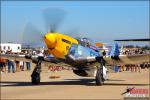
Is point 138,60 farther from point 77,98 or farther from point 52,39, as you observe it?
point 77,98

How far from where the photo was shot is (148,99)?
12.2m

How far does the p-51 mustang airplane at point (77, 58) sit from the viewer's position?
18484 mm

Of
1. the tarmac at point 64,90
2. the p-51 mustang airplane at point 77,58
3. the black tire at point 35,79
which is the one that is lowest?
the tarmac at point 64,90

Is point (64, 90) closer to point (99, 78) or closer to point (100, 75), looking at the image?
point (99, 78)

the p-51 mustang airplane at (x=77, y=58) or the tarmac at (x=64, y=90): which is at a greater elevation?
the p-51 mustang airplane at (x=77, y=58)

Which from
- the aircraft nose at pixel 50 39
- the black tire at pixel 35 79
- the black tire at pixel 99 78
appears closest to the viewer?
the aircraft nose at pixel 50 39

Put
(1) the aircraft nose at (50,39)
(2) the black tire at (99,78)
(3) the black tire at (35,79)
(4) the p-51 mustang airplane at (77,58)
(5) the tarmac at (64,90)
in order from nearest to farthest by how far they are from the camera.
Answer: (5) the tarmac at (64,90)
(1) the aircraft nose at (50,39)
(4) the p-51 mustang airplane at (77,58)
(2) the black tire at (99,78)
(3) the black tire at (35,79)

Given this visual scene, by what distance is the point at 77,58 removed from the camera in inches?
765

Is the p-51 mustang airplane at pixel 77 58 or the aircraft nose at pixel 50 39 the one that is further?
the p-51 mustang airplane at pixel 77 58

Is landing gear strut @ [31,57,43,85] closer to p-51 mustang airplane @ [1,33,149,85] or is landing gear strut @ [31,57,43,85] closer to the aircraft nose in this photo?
p-51 mustang airplane @ [1,33,149,85]

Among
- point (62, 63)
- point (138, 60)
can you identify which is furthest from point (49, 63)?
point (138, 60)

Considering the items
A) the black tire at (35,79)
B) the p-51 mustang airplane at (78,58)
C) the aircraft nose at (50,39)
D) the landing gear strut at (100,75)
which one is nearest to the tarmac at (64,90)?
the black tire at (35,79)

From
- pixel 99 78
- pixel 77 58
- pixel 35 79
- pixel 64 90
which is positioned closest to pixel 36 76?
pixel 35 79

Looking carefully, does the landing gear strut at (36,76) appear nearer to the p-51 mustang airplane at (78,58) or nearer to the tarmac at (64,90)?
the p-51 mustang airplane at (78,58)
